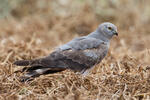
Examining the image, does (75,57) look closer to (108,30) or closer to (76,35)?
(108,30)

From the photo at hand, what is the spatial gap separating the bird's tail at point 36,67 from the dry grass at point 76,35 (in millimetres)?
123

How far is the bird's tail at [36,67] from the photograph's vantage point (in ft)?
16.0

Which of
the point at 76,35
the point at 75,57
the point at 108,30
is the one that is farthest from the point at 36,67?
the point at 76,35

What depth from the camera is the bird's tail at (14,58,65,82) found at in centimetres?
487

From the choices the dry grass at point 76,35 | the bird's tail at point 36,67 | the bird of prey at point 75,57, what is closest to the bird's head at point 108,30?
the bird of prey at point 75,57

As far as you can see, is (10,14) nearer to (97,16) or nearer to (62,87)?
(97,16)

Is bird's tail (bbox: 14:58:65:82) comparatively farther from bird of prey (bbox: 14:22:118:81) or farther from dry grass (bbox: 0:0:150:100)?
dry grass (bbox: 0:0:150:100)

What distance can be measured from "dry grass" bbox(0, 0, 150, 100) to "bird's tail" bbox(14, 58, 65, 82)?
0.40ft

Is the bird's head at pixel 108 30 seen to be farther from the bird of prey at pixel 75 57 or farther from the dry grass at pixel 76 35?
the dry grass at pixel 76 35

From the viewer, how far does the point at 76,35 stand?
9.60 m

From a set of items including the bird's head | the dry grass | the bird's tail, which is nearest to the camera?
the dry grass

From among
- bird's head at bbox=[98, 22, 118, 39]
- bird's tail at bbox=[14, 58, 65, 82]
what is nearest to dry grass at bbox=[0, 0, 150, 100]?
bird's tail at bbox=[14, 58, 65, 82]

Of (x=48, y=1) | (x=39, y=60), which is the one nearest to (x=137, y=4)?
(x=48, y=1)

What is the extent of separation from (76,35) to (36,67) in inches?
179
